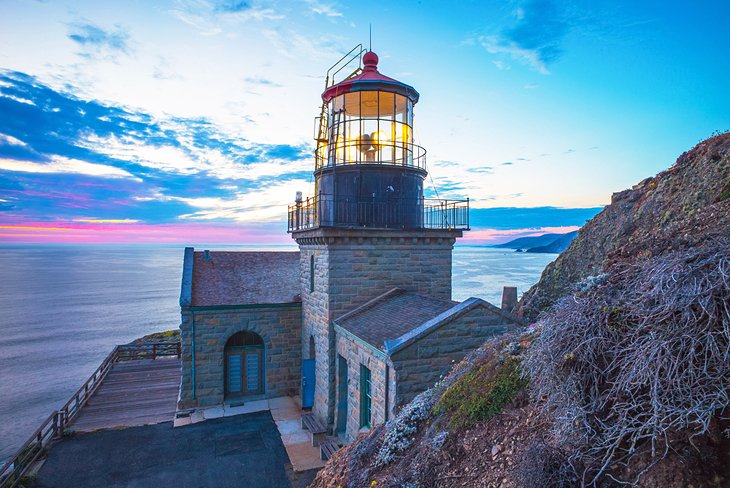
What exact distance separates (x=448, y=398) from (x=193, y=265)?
44.3 feet

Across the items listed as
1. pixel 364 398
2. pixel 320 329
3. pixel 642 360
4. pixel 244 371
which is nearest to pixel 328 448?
pixel 364 398

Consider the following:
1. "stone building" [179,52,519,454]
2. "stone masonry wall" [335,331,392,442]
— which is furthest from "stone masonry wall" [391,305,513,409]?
"stone masonry wall" [335,331,392,442]

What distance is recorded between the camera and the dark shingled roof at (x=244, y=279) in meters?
16.0

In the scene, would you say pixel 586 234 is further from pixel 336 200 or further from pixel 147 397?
pixel 147 397

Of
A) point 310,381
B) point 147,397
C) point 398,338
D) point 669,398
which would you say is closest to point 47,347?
point 147,397

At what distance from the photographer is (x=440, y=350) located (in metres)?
9.45

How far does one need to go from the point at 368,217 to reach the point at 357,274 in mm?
1894

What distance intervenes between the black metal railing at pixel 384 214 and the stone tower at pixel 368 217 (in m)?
0.03

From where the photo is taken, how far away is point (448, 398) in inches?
248

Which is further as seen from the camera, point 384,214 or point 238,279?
point 238,279

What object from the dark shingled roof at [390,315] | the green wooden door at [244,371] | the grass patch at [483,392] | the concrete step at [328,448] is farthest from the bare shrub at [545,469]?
the green wooden door at [244,371]

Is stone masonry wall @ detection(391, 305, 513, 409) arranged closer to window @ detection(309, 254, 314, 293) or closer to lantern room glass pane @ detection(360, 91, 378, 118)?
window @ detection(309, 254, 314, 293)

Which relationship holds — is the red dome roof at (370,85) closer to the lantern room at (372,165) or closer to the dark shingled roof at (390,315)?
the lantern room at (372,165)

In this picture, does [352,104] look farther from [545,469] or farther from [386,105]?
[545,469]
